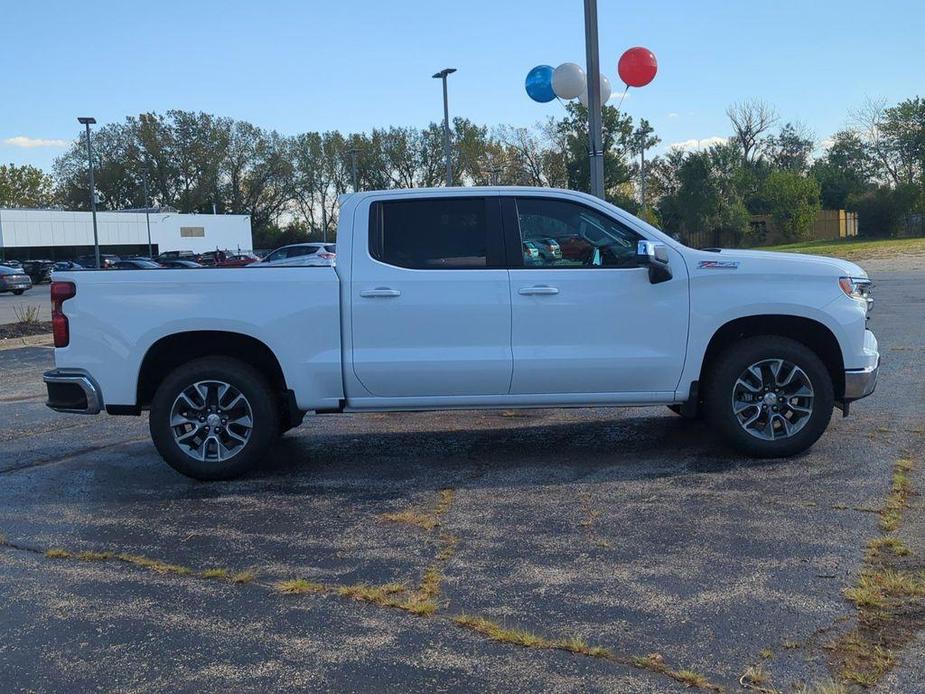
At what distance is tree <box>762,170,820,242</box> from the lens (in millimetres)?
57500

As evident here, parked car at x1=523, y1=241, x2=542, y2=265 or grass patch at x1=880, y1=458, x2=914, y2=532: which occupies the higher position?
parked car at x1=523, y1=241, x2=542, y2=265

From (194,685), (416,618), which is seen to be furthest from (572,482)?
(194,685)

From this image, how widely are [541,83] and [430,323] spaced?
9808mm

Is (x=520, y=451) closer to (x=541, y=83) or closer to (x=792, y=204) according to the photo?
(x=541, y=83)

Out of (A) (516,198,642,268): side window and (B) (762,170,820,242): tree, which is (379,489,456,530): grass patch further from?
(B) (762,170,820,242): tree

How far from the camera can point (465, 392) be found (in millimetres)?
6492

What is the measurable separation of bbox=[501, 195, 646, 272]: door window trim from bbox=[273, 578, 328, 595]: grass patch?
109 inches

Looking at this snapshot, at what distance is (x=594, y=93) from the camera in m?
12.2

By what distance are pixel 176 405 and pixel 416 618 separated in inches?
122

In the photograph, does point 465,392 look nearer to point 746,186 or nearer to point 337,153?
point 746,186

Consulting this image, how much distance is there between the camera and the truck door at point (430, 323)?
252 inches

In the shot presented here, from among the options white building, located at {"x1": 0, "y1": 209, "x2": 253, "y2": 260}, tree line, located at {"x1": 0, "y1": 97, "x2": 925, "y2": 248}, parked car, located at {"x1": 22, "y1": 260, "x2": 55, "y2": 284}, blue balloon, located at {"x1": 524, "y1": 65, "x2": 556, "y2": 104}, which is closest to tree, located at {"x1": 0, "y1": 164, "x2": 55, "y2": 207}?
tree line, located at {"x1": 0, "y1": 97, "x2": 925, "y2": 248}

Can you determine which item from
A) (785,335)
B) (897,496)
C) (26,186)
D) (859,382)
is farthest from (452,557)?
(26,186)

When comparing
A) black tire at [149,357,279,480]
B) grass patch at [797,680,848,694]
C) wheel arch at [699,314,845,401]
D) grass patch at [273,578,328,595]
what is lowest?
grass patch at [797,680,848,694]
